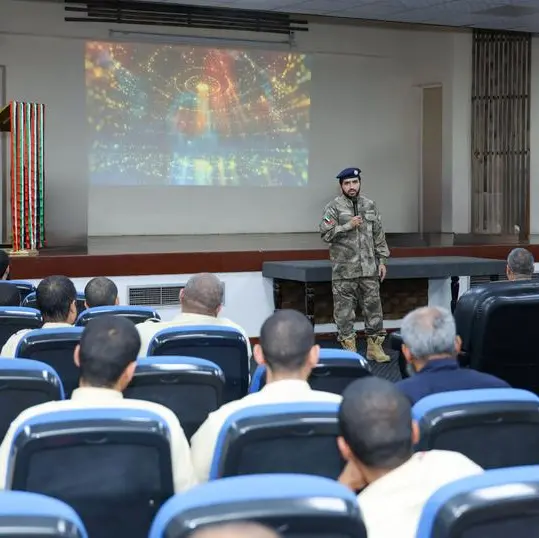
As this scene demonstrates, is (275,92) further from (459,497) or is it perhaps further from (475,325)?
(459,497)

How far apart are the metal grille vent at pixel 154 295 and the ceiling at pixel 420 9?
2888mm

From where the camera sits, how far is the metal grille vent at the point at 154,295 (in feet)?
21.7

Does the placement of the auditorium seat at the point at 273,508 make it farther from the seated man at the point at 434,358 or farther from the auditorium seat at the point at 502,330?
the auditorium seat at the point at 502,330

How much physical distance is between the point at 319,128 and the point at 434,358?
8.82 meters

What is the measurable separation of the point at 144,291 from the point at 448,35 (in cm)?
562

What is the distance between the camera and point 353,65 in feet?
36.2

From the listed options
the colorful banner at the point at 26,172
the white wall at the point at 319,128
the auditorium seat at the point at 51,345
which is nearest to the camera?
the auditorium seat at the point at 51,345

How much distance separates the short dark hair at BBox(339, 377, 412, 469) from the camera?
141 cm

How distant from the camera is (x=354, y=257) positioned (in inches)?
237

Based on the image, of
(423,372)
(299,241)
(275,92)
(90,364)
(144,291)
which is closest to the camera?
(90,364)

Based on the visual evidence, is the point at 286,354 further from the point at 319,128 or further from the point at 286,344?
the point at 319,128

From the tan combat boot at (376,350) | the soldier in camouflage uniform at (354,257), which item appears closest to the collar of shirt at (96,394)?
the soldier in camouflage uniform at (354,257)

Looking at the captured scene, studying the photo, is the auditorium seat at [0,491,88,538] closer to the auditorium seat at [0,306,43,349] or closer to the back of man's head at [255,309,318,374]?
the back of man's head at [255,309,318,374]

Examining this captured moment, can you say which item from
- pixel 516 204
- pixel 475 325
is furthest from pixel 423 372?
pixel 516 204
